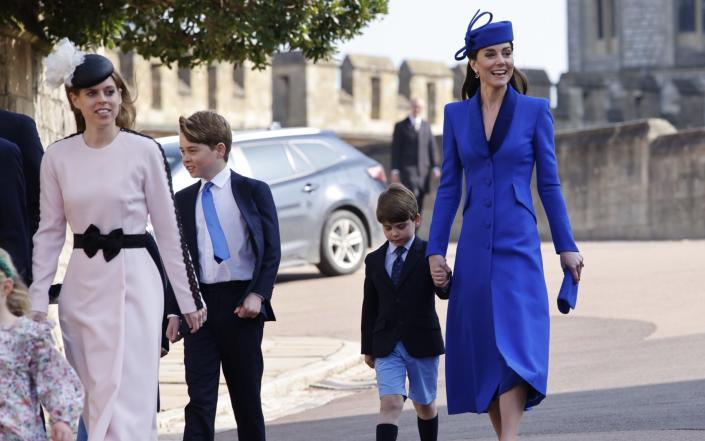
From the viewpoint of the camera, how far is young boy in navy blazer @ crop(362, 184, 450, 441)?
7594 mm

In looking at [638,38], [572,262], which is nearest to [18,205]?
[572,262]

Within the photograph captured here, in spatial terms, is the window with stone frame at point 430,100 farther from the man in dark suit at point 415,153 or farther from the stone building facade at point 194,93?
the man in dark suit at point 415,153

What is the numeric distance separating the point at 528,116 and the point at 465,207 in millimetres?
424

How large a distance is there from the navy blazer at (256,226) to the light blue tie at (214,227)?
0.20ft

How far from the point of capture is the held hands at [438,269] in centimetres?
707

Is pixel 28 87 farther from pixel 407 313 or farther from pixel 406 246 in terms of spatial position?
pixel 407 313

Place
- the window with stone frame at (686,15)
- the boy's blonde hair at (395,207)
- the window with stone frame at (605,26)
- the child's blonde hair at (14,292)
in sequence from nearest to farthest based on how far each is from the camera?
the child's blonde hair at (14,292), the boy's blonde hair at (395,207), the window with stone frame at (686,15), the window with stone frame at (605,26)

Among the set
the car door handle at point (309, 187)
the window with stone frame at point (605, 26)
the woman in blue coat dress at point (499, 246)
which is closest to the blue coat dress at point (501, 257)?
the woman in blue coat dress at point (499, 246)

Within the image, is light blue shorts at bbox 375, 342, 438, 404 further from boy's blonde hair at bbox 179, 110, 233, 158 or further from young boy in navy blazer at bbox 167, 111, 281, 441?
boy's blonde hair at bbox 179, 110, 233, 158

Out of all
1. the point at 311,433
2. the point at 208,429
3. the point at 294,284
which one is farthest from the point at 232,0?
the point at 294,284

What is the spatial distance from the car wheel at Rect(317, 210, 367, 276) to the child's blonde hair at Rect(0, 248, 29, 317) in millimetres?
12588

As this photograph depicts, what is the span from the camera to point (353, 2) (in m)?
12.6

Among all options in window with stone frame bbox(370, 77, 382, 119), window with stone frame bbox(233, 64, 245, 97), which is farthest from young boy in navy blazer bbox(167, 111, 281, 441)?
window with stone frame bbox(370, 77, 382, 119)

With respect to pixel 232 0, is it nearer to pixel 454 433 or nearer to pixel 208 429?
pixel 454 433
